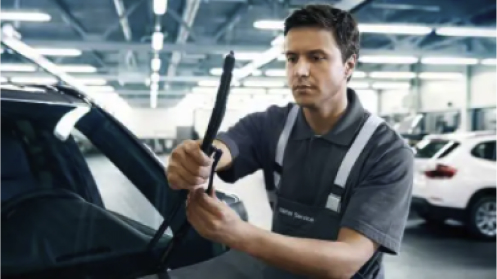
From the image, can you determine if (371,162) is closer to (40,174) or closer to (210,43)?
(40,174)

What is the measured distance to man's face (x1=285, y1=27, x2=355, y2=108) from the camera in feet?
4.11

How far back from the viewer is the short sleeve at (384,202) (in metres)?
1.24

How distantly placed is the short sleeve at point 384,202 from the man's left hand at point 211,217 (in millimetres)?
348

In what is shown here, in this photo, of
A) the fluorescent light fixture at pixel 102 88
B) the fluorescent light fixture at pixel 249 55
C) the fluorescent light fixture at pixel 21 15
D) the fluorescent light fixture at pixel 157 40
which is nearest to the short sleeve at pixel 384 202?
the fluorescent light fixture at pixel 21 15

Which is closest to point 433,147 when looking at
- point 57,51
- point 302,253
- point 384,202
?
point 384,202

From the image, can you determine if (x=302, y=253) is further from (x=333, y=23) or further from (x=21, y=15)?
(x=21, y=15)

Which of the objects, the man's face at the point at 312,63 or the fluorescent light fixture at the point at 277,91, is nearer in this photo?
the man's face at the point at 312,63

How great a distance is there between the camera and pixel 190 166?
3.19ft

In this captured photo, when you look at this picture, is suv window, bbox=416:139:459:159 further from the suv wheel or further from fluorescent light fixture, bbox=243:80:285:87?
fluorescent light fixture, bbox=243:80:285:87

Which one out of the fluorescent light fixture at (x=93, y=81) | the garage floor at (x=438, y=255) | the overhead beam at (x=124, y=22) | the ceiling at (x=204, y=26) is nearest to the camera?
the garage floor at (x=438, y=255)

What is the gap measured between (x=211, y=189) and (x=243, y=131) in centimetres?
53

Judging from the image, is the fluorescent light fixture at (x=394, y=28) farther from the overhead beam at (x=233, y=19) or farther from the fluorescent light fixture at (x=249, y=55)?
the fluorescent light fixture at (x=249, y=55)

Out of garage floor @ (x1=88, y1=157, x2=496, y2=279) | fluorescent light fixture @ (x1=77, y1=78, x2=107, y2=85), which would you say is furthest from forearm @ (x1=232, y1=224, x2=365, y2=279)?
fluorescent light fixture @ (x1=77, y1=78, x2=107, y2=85)

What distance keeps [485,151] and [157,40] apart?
Result: 5.81 m
